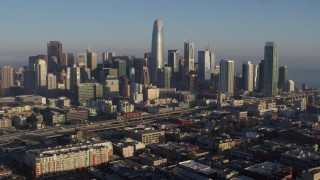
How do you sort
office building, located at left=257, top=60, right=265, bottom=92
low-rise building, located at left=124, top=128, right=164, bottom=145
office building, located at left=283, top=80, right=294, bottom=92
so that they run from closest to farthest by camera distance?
low-rise building, located at left=124, top=128, right=164, bottom=145 → office building, located at left=257, top=60, right=265, bottom=92 → office building, located at left=283, top=80, right=294, bottom=92

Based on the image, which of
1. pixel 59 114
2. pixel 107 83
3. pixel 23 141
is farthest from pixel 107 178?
pixel 107 83

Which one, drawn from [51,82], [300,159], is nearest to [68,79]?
[51,82]

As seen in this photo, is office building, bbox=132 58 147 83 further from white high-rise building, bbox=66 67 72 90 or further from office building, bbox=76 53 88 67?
office building, bbox=76 53 88 67

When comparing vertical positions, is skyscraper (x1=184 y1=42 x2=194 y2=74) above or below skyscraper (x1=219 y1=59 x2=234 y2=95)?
above

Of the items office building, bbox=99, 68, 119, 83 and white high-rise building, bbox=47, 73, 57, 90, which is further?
office building, bbox=99, 68, 119, 83

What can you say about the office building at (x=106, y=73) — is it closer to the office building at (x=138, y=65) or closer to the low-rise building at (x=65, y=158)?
the office building at (x=138, y=65)

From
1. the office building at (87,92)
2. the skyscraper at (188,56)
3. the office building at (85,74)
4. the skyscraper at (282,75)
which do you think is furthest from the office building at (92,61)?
the skyscraper at (282,75)

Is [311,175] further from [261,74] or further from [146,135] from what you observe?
[261,74]

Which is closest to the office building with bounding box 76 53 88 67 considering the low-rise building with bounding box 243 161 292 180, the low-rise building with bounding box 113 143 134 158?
the low-rise building with bounding box 113 143 134 158
